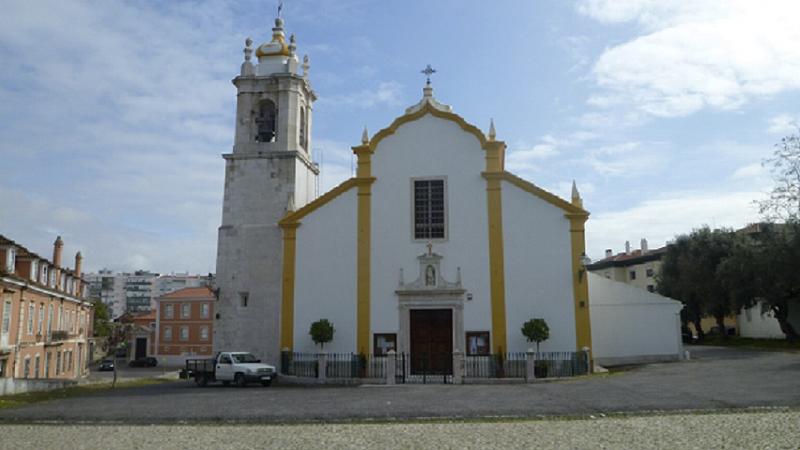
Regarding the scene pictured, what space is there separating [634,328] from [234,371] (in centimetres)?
1619

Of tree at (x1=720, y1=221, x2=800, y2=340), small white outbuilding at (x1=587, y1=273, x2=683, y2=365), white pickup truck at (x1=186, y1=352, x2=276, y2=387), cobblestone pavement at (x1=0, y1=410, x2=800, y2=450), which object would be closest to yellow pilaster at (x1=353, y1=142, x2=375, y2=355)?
white pickup truck at (x1=186, y1=352, x2=276, y2=387)

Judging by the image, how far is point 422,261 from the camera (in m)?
23.2

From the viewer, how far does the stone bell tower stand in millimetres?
25719

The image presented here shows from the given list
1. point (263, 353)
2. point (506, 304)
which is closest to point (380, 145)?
point (506, 304)

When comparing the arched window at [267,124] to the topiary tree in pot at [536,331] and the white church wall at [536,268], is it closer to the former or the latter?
the white church wall at [536,268]

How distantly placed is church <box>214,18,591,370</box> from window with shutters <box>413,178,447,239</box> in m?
0.04

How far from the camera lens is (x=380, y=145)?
24547 mm

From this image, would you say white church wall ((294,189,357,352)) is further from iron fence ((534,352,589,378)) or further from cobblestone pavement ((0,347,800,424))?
iron fence ((534,352,589,378))

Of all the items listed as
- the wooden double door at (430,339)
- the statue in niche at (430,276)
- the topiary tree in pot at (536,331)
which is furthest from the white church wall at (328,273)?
the topiary tree in pot at (536,331)

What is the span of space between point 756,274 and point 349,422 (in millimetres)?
31316

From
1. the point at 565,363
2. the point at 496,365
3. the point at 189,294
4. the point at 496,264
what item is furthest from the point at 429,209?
the point at 189,294

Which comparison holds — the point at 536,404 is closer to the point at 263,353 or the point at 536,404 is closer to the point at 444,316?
the point at 444,316

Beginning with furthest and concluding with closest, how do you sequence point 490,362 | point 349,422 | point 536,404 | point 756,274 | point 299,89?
point 756,274 → point 299,89 → point 490,362 → point 536,404 → point 349,422

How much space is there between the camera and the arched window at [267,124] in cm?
2759
